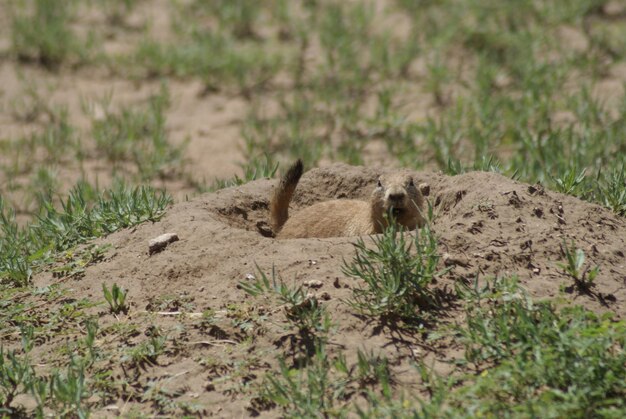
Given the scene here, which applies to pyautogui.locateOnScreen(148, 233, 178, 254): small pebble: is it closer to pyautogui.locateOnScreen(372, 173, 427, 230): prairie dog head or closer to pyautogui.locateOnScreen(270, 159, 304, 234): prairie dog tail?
pyautogui.locateOnScreen(270, 159, 304, 234): prairie dog tail

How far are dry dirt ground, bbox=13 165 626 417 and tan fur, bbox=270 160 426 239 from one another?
231 mm

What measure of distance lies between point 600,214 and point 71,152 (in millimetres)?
4756

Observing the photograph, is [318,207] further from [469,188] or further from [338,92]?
[338,92]

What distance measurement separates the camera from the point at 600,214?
4.63m

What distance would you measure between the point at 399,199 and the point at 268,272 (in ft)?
3.60

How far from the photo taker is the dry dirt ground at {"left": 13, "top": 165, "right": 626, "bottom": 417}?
12.4 ft

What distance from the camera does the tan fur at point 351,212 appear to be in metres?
5.17

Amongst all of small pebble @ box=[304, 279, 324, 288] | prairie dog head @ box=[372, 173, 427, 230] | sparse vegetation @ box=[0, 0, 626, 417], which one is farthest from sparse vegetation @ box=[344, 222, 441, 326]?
prairie dog head @ box=[372, 173, 427, 230]

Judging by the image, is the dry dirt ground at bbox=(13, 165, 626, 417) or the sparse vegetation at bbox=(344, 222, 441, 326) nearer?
the dry dirt ground at bbox=(13, 165, 626, 417)

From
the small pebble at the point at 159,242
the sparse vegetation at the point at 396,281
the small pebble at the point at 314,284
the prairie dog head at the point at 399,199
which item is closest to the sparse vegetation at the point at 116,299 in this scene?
the small pebble at the point at 159,242

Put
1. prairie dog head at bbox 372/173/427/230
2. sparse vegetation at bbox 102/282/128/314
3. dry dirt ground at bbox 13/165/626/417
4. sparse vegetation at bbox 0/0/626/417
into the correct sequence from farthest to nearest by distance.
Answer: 1. prairie dog head at bbox 372/173/427/230
2. sparse vegetation at bbox 102/282/128/314
3. dry dirt ground at bbox 13/165/626/417
4. sparse vegetation at bbox 0/0/626/417

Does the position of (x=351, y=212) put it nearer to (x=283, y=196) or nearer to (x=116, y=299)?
(x=283, y=196)

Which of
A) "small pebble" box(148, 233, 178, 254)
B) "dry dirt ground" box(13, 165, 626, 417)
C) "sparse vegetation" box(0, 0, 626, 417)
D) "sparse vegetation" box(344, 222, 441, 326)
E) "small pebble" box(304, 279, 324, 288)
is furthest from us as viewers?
"small pebble" box(148, 233, 178, 254)

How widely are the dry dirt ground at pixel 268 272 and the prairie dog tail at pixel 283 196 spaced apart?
1.75 feet
